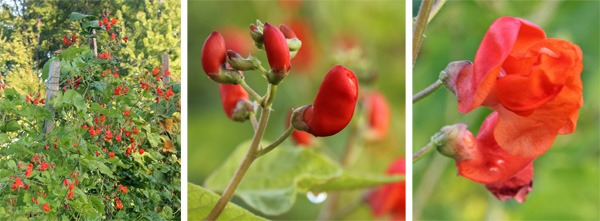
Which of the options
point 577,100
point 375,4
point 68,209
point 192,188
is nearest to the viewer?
point 577,100

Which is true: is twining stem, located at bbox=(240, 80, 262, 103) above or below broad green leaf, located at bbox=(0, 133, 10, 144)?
above

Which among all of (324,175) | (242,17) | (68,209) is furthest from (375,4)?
(68,209)

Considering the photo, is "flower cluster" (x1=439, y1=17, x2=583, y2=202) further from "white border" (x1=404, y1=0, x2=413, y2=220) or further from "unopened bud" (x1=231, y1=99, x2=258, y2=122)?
"white border" (x1=404, y1=0, x2=413, y2=220)

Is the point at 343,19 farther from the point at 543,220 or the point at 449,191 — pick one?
the point at 543,220

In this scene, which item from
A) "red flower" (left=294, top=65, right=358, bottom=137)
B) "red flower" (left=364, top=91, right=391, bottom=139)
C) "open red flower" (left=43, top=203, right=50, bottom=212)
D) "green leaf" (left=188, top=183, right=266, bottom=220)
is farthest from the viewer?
"red flower" (left=364, top=91, right=391, bottom=139)

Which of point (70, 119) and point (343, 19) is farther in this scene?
point (343, 19)

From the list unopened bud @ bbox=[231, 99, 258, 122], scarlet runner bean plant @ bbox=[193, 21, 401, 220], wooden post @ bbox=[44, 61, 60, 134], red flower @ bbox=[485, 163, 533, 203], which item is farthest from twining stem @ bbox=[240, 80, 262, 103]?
wooden post @ bbox=[44, 61, 60, 134]

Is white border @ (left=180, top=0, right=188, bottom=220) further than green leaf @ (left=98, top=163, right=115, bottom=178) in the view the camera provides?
Yes

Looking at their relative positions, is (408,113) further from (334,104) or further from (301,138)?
(334,104)
